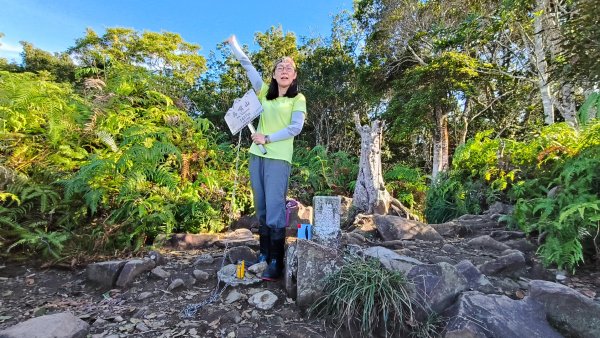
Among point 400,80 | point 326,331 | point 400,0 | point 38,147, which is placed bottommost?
point 326,331

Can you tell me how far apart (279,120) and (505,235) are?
2644 millimetres

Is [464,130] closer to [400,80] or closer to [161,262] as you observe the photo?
[400,80]

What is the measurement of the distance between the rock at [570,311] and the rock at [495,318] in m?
0.06

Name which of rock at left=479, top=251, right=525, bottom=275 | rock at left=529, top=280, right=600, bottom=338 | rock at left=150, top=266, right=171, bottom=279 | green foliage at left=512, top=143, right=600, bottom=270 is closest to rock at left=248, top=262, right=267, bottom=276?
rock at left=150, top=266, right=171, bottom=279

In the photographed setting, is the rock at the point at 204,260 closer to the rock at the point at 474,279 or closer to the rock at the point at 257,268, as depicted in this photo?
the rock at the point at 257,268

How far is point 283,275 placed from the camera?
2.59 meters

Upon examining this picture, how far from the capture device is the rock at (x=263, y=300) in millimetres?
2224

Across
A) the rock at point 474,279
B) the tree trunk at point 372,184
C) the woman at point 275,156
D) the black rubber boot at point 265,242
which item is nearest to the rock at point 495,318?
the rock at point 474,279

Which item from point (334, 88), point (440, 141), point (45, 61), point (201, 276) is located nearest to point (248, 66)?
point (201, 276)

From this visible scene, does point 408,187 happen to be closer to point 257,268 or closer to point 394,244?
point 394,244

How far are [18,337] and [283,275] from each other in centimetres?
158

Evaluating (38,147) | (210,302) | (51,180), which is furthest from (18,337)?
(38,147)

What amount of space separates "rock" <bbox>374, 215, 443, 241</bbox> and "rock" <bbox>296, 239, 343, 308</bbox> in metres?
1.49

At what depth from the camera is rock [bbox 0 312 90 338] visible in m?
1.77
